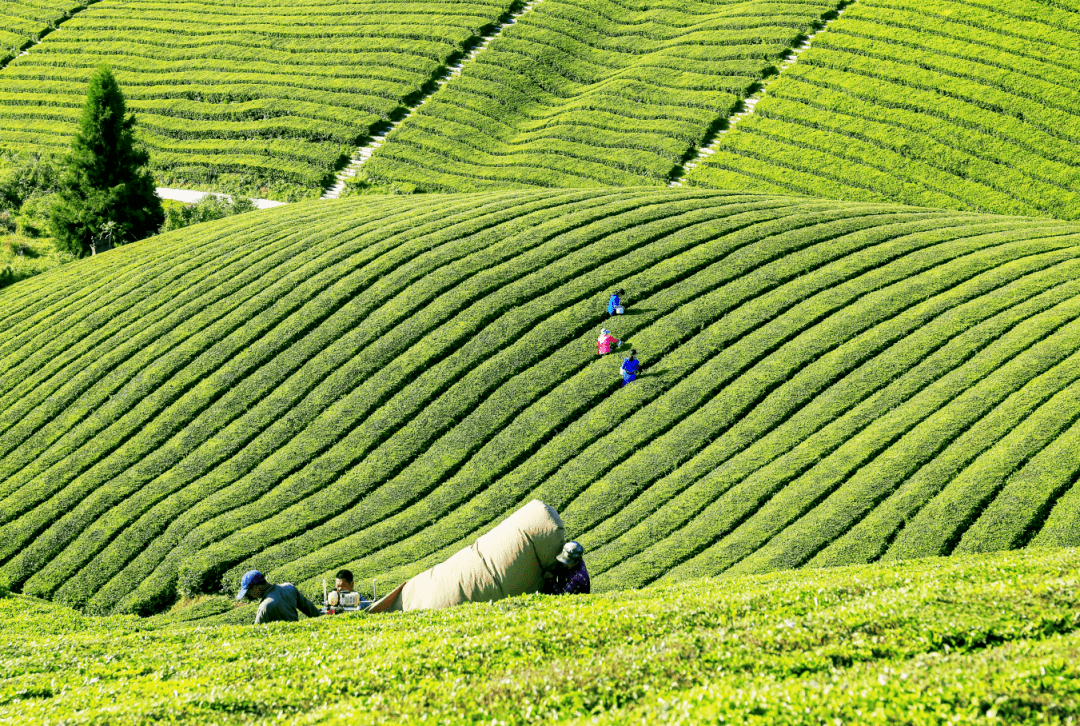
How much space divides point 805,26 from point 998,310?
38.7m

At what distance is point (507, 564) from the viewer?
48.1ft

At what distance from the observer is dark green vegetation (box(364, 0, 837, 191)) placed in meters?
50.2

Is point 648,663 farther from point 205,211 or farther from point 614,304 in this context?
point 205,211

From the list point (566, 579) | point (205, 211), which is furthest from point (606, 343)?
point (205, 211)

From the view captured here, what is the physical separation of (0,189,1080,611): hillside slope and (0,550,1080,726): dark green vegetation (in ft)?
20.3

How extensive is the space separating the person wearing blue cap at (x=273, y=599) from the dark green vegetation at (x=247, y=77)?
4044 cm

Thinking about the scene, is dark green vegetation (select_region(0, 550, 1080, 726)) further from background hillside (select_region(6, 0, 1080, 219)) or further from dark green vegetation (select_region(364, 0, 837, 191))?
dark green vegetation (select_region(364, 0, 837, 191))

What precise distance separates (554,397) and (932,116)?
37221 mm

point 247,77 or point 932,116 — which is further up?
point 247,77

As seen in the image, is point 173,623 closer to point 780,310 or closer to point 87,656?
point 87,656

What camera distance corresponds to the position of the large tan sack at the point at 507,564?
48.1ft

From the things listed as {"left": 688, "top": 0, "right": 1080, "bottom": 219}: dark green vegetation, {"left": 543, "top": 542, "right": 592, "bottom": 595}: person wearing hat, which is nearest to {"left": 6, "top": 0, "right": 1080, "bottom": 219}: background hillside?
{"left": 688, "top": 0, "right": 1080, "bottom": 219}: dark green vegetation

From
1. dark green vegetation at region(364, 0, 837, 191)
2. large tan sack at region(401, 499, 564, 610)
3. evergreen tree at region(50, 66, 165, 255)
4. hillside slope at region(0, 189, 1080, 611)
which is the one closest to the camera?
large tan sack at region(401, 499, 564, 610)

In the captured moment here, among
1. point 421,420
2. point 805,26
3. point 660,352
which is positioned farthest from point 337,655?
point 805,26
